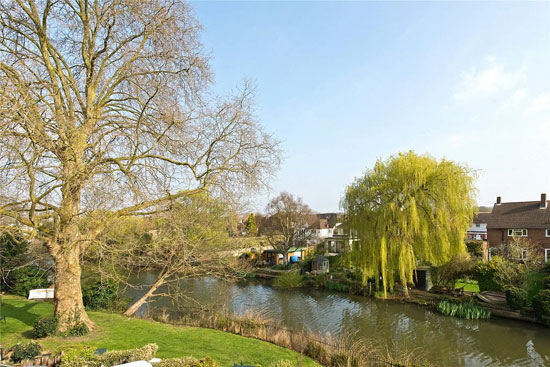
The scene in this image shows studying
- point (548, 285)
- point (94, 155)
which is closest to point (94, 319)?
point (94, 155)

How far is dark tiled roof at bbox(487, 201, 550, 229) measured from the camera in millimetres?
29938

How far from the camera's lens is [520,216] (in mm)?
31625

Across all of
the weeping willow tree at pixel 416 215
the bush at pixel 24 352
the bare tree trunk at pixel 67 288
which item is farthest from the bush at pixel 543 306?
the bush at pixel 24 352

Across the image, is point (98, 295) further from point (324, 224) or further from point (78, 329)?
point (324, 224)

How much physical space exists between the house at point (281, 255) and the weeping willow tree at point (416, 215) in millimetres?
17013

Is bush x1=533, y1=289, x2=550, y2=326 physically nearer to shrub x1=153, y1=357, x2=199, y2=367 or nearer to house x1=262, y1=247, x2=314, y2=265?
shrub x1=153, y1=357, x2=199, y2=367

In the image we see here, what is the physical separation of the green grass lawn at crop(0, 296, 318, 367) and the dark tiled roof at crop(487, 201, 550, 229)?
1207 inches

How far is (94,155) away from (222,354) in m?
6.35

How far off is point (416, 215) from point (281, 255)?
866 inches

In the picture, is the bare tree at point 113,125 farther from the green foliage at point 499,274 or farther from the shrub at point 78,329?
the green foliage at point 499,274

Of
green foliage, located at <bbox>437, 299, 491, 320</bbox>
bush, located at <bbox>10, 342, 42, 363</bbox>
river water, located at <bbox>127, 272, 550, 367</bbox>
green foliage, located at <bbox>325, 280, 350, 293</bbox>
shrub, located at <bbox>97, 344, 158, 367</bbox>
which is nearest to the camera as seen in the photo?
shrub, located at <bbox>97, 344, 158, 367</bbox>

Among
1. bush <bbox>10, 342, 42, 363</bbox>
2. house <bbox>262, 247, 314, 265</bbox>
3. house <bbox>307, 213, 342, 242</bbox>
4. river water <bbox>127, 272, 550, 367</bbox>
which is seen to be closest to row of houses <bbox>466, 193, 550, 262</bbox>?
river water <bbox>127, 272, 550, 367</bbox>

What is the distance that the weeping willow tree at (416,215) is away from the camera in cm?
1942

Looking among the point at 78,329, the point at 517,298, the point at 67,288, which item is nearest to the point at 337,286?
the point at 517,298
